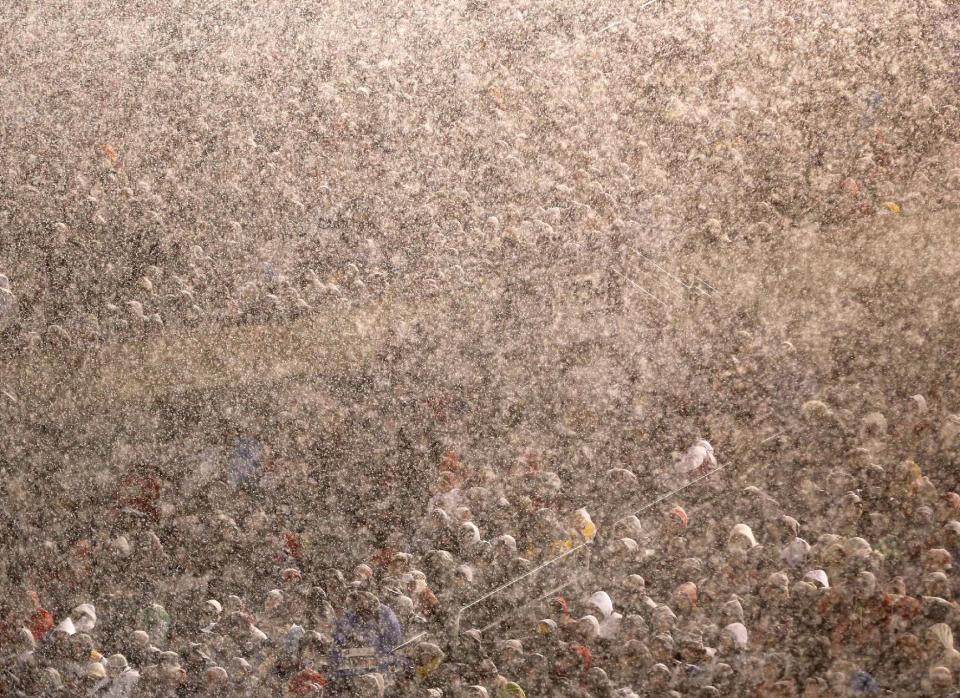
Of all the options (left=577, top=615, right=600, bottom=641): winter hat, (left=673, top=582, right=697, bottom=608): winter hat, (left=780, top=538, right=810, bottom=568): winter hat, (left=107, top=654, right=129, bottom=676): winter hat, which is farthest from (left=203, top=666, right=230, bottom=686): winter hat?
(left=780, top=538, right=810, bottom=568): winter hat

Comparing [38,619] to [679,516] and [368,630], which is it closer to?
[368,630]

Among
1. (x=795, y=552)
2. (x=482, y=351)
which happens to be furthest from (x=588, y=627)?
(x=482, y=351)

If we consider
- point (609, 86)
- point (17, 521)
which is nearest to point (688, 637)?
point (609, 86)

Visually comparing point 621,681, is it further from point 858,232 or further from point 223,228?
point 223,228

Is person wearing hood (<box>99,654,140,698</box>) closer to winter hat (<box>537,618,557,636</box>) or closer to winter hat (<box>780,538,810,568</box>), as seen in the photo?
winter hat (<box>537,618,557,636</box>)

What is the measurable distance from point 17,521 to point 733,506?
96 cm

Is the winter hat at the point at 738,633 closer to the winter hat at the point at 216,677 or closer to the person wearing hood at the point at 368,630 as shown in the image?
the person wearing hood at the point at 368,630

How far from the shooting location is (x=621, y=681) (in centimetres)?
109

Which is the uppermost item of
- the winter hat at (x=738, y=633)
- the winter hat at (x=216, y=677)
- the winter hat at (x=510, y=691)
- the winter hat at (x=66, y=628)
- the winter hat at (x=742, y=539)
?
the winter hat at (x=742, y=539)

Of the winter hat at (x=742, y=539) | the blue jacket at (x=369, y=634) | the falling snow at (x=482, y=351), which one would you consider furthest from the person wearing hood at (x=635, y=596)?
the blue jacket at (x=369, y=634)

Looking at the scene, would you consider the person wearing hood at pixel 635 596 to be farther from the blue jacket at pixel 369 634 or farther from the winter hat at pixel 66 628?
the winter hat at pixel 66 628

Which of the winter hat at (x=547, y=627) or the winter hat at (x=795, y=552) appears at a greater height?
the winter hat at (x=795, y=552)

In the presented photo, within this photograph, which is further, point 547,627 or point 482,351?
point 482,351

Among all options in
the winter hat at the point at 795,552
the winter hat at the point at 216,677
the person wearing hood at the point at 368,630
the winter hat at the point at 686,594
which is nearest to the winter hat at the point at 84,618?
the winter hat at the point at 216,677
